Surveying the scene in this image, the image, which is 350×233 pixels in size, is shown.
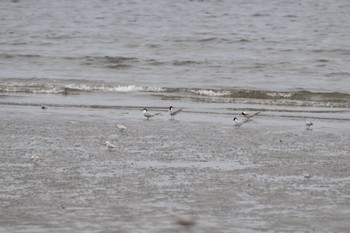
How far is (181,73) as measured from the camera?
22.8 metres

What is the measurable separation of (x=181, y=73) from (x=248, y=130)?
28.3ft

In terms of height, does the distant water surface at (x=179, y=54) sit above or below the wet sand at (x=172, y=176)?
above

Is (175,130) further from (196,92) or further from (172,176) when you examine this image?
(196,92)

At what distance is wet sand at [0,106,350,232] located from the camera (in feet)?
29.8

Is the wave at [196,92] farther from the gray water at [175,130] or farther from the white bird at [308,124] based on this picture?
the white bird at [308,124]

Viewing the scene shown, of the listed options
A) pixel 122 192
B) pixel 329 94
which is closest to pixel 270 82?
pixel 329 94

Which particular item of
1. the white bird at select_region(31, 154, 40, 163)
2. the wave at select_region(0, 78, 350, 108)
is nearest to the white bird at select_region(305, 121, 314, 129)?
the wave at select_region(0, 78, 350, 108)

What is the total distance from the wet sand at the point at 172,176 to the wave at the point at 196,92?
10.5ft

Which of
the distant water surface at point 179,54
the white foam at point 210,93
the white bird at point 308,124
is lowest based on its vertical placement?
the white bird at point 308,124

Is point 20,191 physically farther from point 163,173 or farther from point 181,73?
point 181,73

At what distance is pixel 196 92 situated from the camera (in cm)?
1953

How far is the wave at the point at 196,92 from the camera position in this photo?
60.6ft

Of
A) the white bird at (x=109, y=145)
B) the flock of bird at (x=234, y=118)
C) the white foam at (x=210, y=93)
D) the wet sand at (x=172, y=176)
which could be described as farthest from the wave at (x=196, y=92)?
the white bird at (x=109, y=145)

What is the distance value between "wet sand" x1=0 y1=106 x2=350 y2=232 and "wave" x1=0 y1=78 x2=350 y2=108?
10.5ft
